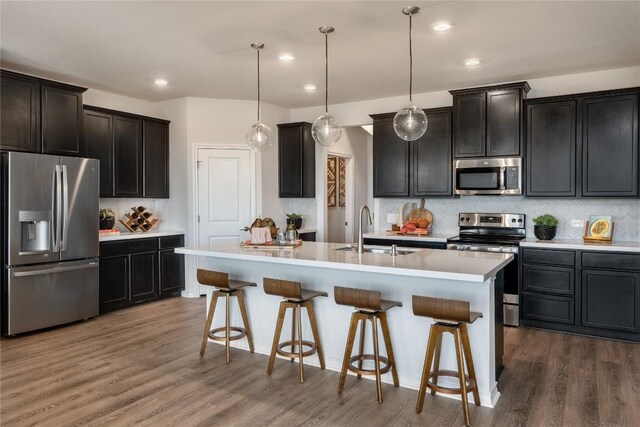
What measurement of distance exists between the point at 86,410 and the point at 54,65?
3499mm

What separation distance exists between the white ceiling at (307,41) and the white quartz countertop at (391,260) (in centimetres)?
180

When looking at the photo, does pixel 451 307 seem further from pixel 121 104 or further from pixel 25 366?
pixel 121 104

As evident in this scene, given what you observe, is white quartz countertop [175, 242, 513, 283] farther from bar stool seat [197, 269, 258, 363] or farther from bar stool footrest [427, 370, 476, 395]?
bar stool footrest [427, 370, 476, 395]

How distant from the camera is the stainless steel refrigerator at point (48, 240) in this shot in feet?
14.0

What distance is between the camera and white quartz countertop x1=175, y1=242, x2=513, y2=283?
8.89 ft

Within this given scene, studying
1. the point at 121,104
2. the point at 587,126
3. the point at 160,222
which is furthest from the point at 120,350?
the point at 587,126

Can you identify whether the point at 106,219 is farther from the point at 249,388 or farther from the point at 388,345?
the point at 388,345

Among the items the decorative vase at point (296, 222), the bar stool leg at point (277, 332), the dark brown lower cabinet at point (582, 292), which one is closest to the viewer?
the bar stool leg at point (277, 332)

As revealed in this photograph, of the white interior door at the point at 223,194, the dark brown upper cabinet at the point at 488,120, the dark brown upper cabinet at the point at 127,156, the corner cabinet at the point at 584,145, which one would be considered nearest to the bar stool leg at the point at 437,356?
the corner cabinet at the point at 584,145

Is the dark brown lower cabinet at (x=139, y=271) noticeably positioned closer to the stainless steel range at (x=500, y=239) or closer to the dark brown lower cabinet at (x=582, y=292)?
the stainless steel range at (x=500, y=239)

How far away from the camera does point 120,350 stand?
13.1 feet

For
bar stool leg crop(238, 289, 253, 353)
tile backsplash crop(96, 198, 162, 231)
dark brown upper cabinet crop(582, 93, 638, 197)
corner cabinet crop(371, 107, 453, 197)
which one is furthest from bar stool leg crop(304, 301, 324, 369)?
tile backsplash crop(96, 198, 162, 231)

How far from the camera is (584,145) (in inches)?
181

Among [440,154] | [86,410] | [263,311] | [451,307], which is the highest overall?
[440,154]
